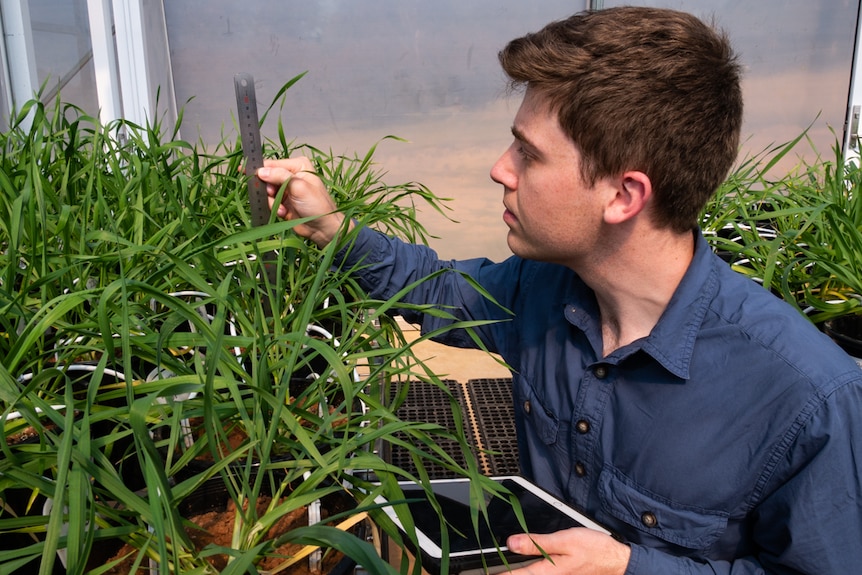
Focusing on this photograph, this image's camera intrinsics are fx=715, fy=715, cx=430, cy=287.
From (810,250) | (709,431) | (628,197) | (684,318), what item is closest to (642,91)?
(628,197)

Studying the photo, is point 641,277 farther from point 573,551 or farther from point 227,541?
point 227,541

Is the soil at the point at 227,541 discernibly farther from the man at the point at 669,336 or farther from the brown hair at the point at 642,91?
the brown hair at the point at 642,91

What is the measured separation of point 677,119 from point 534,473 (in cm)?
49

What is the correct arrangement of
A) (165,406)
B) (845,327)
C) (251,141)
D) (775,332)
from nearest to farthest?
(165,406), (775,332), (251,141), (845,327)

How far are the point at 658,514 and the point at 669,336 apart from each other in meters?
0.20

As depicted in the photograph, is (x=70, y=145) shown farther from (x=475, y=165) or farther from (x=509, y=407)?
(x=475, y=165)

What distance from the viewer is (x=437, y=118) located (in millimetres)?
2951

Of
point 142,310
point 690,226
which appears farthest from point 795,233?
point 142,310

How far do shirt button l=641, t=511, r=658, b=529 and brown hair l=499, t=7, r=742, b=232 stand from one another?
1.08 ft

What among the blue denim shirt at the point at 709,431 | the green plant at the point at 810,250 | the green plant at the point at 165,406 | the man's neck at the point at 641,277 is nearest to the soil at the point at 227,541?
the green plant at the point at 165,406

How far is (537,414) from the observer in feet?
3.10

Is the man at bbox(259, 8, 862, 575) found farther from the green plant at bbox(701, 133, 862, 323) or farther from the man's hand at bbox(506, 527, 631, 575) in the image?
the green plant at bbox(701, 133, 862, 323)

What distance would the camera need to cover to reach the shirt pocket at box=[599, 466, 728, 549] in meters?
0.77

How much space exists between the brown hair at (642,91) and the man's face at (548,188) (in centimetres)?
2
